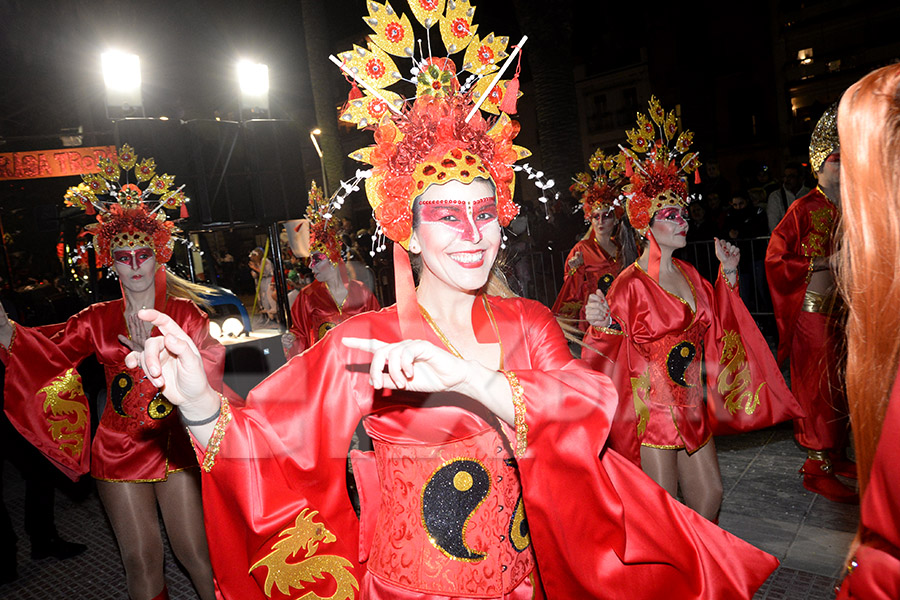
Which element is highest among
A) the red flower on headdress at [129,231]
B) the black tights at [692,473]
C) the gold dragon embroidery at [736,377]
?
the red flower on headdress at [129,231]

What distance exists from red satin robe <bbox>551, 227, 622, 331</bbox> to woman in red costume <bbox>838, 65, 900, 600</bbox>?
245 inches

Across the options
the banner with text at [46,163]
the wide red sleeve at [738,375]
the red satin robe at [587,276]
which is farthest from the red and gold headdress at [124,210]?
the banner with text at [46,163]

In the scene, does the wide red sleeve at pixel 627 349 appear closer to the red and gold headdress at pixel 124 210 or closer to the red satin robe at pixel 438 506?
the red satin robe at pixel 438 506

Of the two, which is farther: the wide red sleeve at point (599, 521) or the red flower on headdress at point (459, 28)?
the red flower on headdress at point (459, 28)

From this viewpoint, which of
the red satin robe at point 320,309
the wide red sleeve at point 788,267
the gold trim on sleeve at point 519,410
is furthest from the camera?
the red satin robe at point 320,309

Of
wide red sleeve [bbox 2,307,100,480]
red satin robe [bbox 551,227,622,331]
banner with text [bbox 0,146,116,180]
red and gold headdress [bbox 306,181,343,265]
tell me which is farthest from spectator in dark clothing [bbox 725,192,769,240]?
banner with text [bbox 0,146,116,180]

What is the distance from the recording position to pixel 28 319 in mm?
6598

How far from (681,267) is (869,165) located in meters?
2.86

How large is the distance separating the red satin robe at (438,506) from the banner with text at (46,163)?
411 inches

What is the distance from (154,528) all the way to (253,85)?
16.2ft

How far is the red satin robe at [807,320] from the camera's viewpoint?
4.69 m

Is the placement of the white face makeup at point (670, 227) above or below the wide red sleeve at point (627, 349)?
above

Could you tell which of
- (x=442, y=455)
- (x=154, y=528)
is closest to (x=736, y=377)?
(x=442, y=455)

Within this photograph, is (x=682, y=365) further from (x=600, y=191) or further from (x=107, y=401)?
(x=600, y=191)
